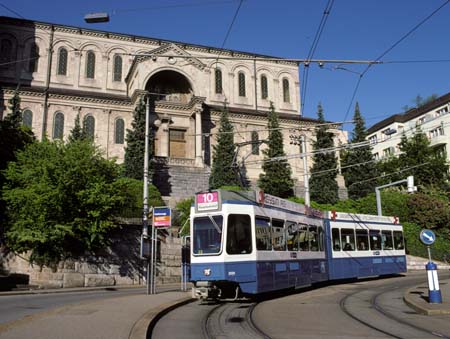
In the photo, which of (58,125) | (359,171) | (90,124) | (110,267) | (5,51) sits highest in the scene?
(5,51)

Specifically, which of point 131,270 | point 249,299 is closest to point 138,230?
point 131,270

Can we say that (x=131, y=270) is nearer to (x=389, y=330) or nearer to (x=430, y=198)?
(x=389, y=330)

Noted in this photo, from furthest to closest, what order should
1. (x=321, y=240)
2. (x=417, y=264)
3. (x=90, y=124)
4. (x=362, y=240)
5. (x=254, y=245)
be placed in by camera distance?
(x=90, y=124), (x=417, y=264), (x=362, y=240), (x=321, y=240), (x=254, y=245)

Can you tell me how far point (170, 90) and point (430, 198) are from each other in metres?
29.0

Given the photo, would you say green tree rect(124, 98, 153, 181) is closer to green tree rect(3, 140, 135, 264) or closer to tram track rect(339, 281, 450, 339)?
green tree rect(3, 140, 135, 264)

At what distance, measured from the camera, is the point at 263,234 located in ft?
46.0

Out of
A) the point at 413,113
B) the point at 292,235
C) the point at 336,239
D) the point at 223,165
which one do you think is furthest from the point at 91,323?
the point at 413,113

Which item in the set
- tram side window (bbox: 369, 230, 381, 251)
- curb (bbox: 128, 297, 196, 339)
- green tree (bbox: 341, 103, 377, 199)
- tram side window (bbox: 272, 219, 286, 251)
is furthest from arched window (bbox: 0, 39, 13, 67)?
curb (bbox: 128, 297, 196, 339)

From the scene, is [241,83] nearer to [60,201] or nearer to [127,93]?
[127,93]

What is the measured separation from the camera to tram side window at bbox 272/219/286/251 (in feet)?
48.0

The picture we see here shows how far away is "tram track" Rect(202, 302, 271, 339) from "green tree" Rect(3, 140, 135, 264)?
1168 centimetres

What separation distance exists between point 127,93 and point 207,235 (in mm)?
40977

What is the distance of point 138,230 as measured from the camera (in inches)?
1025

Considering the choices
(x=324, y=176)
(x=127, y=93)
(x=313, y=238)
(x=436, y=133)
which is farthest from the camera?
(x=436, y=133)
